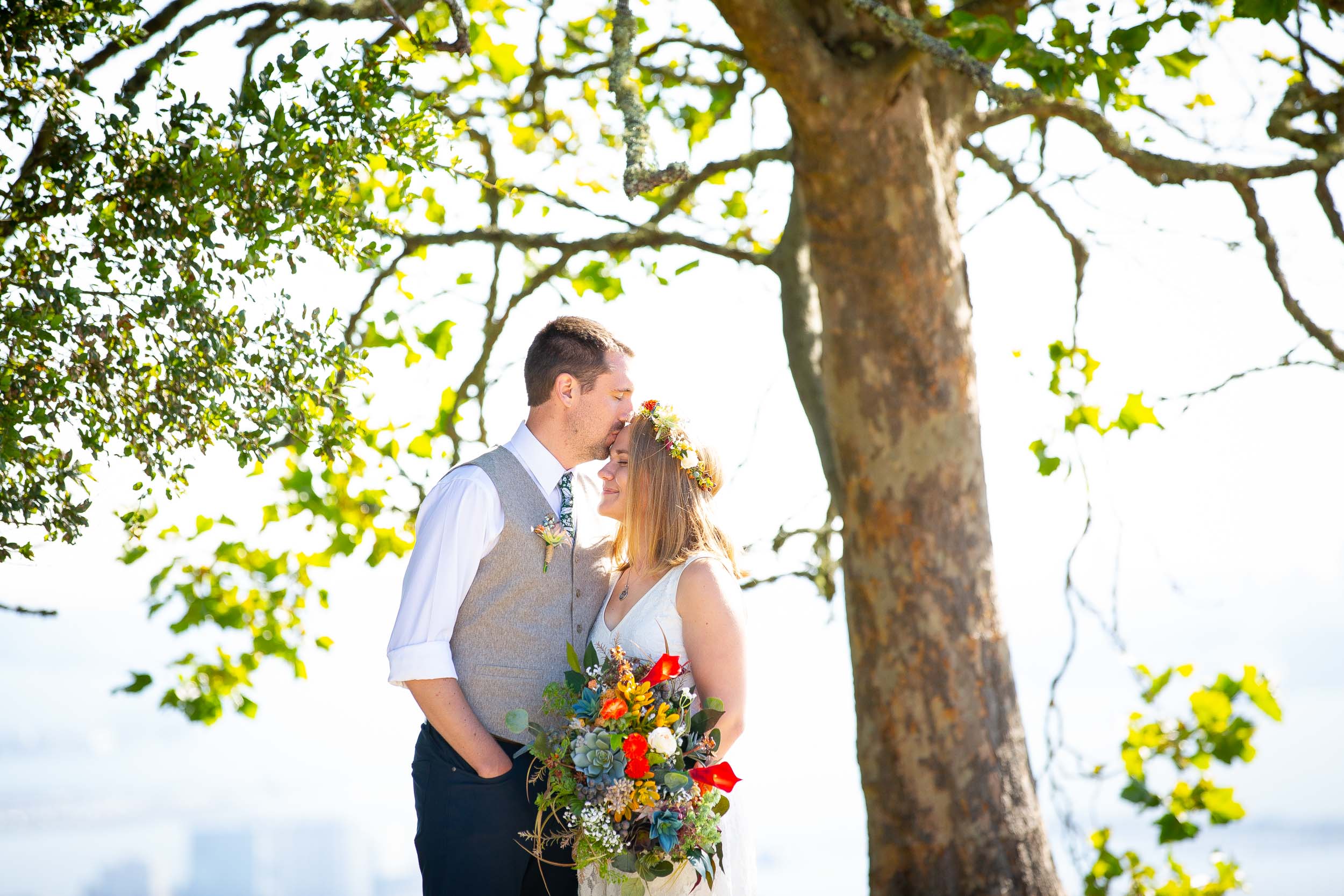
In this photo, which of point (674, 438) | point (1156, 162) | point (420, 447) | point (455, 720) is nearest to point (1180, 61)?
point (1156, 162)

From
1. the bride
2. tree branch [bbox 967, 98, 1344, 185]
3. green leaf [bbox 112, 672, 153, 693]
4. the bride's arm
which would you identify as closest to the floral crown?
the bride

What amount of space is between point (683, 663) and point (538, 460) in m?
0.67

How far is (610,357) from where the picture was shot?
9.39ft

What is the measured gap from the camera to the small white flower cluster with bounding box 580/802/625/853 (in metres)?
2.22

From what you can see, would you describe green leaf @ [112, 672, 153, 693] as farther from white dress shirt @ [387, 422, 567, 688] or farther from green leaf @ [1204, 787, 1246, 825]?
green leaf @ [1204, 787, 1246, 825]

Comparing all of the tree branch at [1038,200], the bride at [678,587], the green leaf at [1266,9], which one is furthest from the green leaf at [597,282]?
the green leaf at [1266,9]

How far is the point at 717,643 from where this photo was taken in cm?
256

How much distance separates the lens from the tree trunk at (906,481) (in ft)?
10.4

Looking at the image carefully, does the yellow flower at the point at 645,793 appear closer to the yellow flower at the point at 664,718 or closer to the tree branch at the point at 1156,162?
the yellow flower at the point at 664,718

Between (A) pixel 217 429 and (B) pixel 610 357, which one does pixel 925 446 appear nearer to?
(B) pixel 610 357

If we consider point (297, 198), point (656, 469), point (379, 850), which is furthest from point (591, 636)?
point (379, 850)

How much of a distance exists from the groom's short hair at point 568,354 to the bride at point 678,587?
0.60ft

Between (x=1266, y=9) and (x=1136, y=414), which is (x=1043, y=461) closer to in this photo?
(x=1136, y=414)

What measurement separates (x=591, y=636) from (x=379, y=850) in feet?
25.6
